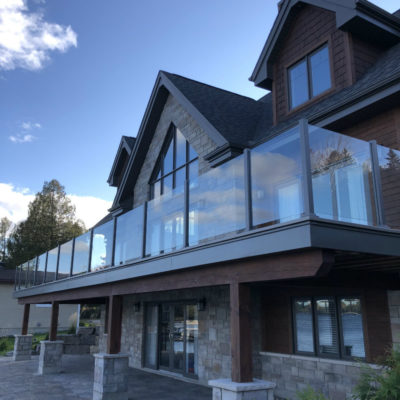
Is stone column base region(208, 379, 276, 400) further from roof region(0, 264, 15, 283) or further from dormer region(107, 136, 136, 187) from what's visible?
roof region(0, 264, 15, 283)

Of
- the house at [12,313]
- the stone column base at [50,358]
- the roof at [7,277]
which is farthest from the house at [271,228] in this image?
the house at [12,313]

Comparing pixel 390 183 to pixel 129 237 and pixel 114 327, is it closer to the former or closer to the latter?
pixel 129 237

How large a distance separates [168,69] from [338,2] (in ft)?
22.8

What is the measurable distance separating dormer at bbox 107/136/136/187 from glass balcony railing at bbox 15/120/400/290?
10337mm

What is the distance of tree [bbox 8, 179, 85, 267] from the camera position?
42.2 meters

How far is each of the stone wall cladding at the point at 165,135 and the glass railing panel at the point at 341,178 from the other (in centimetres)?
607

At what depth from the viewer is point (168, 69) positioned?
15.3 metres

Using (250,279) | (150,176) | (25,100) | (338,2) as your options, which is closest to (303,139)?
(250,279)

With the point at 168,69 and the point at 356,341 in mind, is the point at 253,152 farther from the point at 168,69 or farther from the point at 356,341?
the point at 168,69

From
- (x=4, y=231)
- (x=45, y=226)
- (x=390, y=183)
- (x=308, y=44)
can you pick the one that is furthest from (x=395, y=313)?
(x=4, y=231)

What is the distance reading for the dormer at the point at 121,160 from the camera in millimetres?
18547


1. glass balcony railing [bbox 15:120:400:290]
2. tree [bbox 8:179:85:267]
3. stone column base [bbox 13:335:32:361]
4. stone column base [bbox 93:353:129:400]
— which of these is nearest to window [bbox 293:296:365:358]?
glass balcony railing [bbox 15:120:400:290]

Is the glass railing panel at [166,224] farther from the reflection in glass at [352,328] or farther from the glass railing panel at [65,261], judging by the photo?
the glass railing panel at [65,261]

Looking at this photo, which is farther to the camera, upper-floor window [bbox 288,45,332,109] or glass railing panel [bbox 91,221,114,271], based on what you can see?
glass railing panel [bbox 91,221,114,271]
